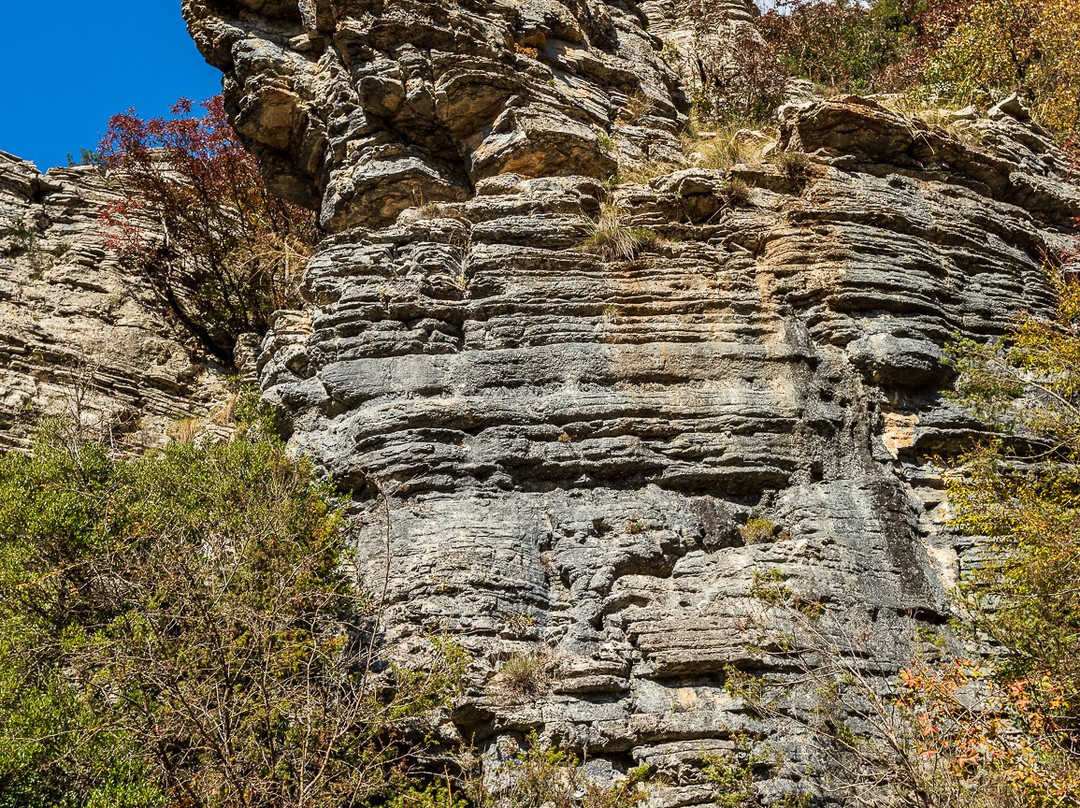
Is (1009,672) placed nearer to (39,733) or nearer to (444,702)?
(444,702)

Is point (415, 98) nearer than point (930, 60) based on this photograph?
Yes

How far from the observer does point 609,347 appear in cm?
1150

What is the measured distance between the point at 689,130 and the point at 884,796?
11.5 m

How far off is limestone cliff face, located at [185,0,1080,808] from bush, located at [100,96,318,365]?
2.74 m

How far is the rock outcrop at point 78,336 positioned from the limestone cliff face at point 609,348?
12.7ft

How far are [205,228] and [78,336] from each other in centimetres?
371

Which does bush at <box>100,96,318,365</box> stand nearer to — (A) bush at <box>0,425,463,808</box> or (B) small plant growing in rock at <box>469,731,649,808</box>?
(A) bush at <box>0,425,463,808</box>

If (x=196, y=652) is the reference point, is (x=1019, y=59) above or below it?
above

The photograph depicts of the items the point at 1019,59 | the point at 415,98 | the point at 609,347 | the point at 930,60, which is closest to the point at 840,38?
the point at 930,60

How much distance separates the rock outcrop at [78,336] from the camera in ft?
49.8

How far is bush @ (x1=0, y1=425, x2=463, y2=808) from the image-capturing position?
778 centimetres

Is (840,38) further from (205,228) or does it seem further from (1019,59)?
(205,228)

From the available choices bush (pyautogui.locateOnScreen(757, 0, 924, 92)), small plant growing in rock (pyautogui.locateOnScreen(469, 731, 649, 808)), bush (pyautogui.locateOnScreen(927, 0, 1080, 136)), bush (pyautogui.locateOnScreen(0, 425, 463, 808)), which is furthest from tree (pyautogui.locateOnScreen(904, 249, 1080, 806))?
bush (pyautogui.locateOnScreen(757, 0, 924, 92))

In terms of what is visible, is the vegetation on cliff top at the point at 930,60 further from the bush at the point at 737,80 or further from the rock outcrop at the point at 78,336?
the rock outcrop at the point at 78,336
